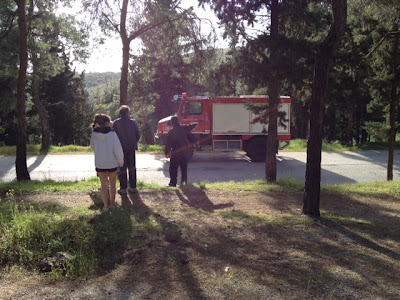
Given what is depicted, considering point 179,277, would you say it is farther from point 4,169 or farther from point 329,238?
point 4,169

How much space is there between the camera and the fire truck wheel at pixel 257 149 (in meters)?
16.3

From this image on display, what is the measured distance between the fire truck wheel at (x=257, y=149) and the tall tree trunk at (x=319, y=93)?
9.99 m

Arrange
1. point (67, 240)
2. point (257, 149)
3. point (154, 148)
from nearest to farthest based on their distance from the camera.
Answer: point (67, 240) → point (257, 149) → point (154, 148)

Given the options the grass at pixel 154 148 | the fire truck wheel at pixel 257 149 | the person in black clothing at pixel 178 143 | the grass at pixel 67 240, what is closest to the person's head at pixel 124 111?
the person in black clothing at pixel 178 143

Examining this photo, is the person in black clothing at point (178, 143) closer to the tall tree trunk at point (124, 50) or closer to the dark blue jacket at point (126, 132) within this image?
the dark blue jacket at point (126, 132)

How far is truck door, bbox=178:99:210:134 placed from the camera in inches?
643

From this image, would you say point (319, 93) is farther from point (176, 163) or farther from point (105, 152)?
point (176, 163)

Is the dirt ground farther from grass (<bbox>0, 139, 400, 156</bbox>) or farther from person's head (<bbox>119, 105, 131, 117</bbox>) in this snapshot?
grass (<bbox>0, 139, 400, 156</bbox>)

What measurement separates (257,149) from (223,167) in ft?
7.33

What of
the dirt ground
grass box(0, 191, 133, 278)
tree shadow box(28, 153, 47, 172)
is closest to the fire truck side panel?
tree shadow box(28, 153, 47, 172)

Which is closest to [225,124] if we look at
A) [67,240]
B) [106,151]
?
[106,151]

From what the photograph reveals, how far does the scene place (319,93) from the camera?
19.7 feet

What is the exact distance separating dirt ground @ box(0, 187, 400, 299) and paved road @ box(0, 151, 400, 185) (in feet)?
18.5

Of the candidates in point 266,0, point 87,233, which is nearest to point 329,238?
point 87,233
